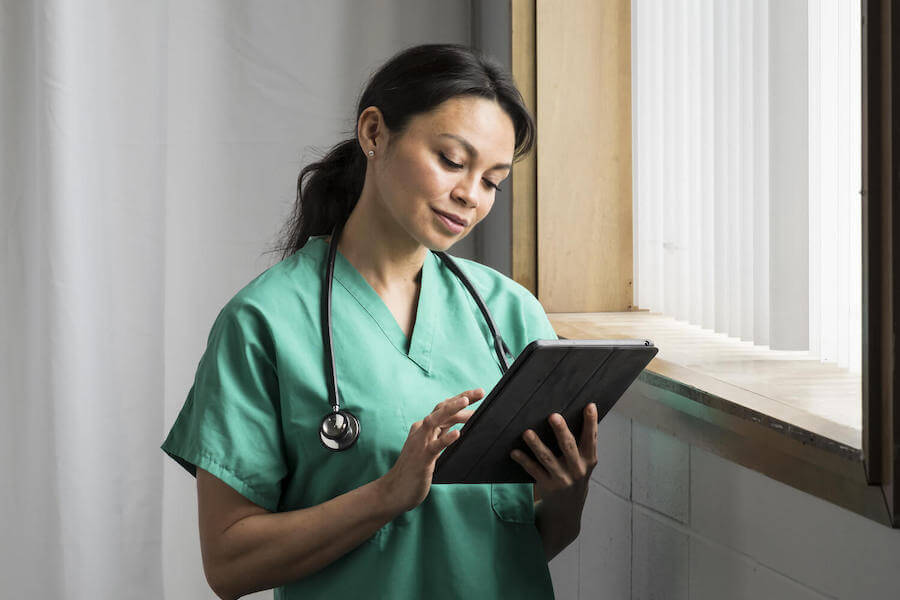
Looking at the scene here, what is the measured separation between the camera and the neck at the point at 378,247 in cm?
105

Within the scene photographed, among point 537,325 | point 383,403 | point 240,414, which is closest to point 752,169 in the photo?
point 537,325

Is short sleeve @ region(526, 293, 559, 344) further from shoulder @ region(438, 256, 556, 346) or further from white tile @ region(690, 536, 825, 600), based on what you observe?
white tile @ region(690, 536, 825, 600)

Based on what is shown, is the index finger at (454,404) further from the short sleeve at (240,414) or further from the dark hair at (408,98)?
the dark hair at (408,98)

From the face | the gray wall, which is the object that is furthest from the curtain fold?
the face

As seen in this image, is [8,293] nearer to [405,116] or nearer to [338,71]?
[338,71]

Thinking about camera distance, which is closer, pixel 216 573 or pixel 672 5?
pixel 216 573

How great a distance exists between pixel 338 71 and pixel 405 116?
3.42ft

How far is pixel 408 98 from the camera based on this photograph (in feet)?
3.27

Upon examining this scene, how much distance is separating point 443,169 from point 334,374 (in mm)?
240

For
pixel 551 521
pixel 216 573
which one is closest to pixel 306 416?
pixel 216 573

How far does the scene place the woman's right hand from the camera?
82cm

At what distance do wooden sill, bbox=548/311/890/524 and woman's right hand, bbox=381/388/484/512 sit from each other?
0.29 m

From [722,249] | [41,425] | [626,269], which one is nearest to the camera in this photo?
[722,249]

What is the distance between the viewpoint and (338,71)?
1980 mm
